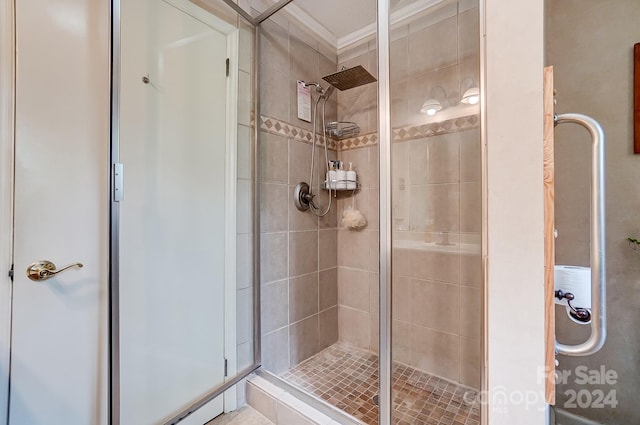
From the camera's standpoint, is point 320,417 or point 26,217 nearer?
point 26,217

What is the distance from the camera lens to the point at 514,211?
2.22ft

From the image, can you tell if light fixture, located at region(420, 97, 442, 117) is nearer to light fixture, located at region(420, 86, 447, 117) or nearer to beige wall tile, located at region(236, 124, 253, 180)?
light fixture, located at region(420, 86, 447, 117)

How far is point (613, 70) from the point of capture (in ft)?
4.18

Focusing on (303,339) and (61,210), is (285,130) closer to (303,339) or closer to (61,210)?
(61,210)

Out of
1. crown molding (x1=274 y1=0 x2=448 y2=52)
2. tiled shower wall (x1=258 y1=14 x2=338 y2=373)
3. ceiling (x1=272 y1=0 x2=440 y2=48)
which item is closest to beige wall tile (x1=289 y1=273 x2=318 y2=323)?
tiled shower wall (x1=258 y1=14 x2=338 y2=373)

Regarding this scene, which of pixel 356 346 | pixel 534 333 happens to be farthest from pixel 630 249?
pixel 356 346

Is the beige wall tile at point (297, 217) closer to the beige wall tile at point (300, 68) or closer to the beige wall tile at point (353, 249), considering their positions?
the beige wall tile at point (353, 249)

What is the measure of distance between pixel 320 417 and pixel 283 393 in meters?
0.26

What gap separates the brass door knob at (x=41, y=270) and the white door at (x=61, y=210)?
2 centimetres

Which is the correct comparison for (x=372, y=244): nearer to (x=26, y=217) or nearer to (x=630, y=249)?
(x=630, y=249)

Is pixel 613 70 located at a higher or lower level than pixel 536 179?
higher

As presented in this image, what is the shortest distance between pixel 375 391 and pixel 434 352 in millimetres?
401

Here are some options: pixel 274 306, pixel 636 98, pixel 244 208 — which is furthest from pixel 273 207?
pixel 636 98

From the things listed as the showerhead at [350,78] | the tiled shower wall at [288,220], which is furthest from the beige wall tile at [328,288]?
the showerhead at [350,78]
